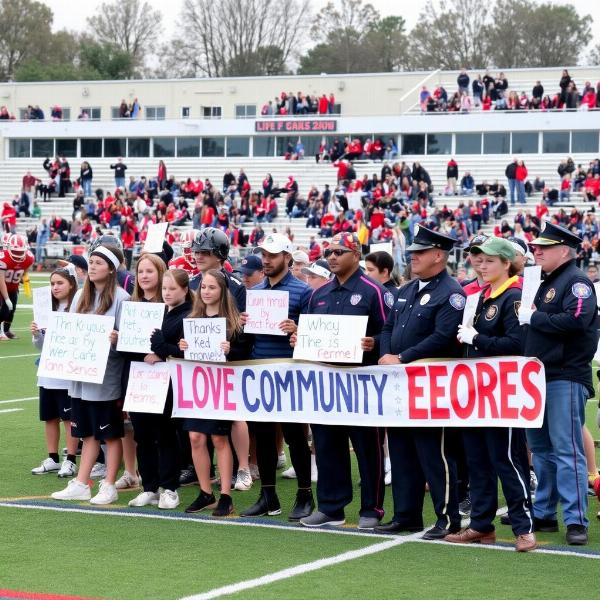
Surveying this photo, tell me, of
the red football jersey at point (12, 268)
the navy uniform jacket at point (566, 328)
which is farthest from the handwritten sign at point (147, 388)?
the red football jersey at point (12, 268)

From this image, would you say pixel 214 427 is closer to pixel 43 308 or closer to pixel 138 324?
pixel 138 324

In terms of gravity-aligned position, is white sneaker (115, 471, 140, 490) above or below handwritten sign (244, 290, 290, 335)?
below

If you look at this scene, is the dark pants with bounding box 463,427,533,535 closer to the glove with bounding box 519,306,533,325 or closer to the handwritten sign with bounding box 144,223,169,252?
the glove with bounding box 519,306,533,325

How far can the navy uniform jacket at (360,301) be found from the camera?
8477 mm

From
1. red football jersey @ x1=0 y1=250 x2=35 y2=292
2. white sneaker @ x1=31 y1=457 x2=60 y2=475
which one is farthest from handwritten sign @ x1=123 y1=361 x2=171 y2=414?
red football jersey @ x1=0 y1=250 x2=35 y2=292

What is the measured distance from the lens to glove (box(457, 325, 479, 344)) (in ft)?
25.4

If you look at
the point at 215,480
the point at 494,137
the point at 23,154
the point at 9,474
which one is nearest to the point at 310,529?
the point at 215,480

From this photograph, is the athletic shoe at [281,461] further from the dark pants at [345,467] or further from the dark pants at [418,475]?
the dark pants at [418,475]

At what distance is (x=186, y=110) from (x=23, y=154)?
8.59m

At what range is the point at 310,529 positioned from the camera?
8.33 metres

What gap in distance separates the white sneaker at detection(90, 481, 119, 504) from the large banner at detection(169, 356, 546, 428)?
878mm

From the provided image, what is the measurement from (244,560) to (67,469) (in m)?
3.39

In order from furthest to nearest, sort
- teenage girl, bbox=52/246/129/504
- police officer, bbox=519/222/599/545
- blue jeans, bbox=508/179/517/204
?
blue jeans, bbox=508/179/517/204
teenage girl, bbox=52/246/129/504
police officer, bbox=519/222/599/545

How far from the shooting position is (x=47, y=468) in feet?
34.5
